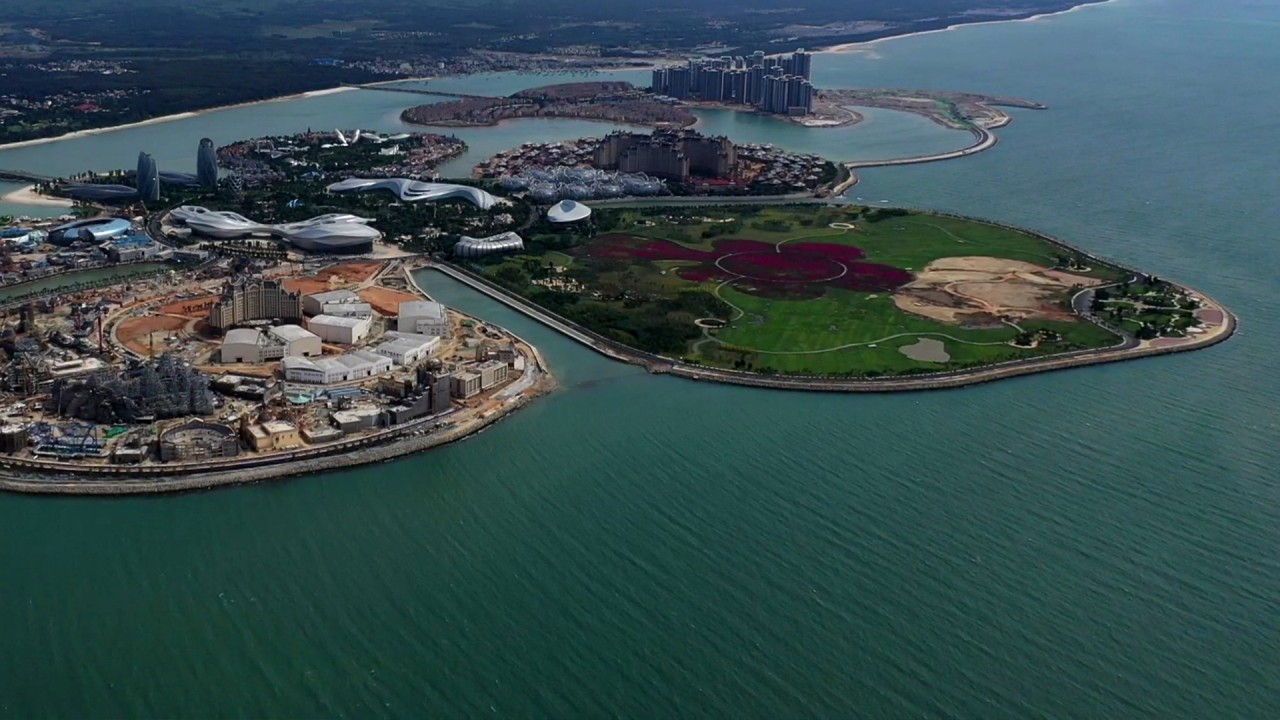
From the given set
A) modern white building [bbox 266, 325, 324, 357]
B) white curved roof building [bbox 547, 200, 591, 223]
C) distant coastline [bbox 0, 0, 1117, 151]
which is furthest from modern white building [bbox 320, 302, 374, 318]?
distant coastline [bbox 0, 0, 1117, 151]

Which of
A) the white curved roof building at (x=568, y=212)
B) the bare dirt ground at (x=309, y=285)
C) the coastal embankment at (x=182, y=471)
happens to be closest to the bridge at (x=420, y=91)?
the white curved roof building at (x=568, y=212)

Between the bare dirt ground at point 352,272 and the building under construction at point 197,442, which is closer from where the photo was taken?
the building under construction at point 197,442

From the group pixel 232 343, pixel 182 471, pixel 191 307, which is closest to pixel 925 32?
pixel 191 307

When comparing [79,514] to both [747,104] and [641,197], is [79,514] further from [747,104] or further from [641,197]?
[747,104]

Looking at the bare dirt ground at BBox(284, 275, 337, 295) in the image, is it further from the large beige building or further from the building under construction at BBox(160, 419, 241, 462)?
the building under construction at BBox(160, 419, 241, 462)

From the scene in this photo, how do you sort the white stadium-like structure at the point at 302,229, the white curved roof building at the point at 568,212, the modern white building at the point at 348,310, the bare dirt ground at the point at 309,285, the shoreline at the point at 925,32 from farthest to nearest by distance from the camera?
the shoreline at the point at 925,32 < the white curved roof building at the point at 568,212 < the white stadium-like structure at the point at 302,229 < the bare dirt ground at the point at 309,285 < the modern white building at the point at 348,310

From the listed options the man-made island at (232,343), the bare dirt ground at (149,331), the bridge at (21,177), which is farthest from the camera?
the bridge at (21,177)

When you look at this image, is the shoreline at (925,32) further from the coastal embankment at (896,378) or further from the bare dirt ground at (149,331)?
the bare dirt ground at (149,331)
